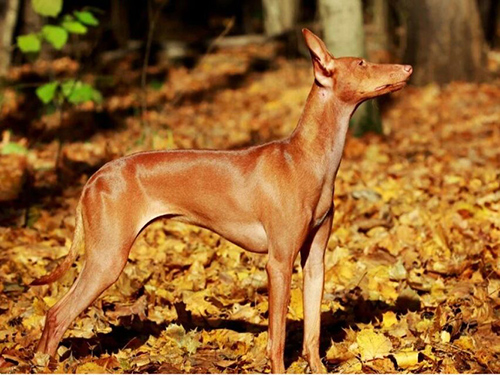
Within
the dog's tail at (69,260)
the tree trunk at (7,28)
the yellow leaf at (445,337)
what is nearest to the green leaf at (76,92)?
the dog's tail at (69,260)

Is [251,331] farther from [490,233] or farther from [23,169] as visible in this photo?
[23,169]

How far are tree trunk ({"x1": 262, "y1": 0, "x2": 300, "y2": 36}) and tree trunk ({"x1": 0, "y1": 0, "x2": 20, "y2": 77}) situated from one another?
22.1 feet

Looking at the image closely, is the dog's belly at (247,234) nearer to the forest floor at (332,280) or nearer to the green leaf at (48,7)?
the forest floor at (332,280)

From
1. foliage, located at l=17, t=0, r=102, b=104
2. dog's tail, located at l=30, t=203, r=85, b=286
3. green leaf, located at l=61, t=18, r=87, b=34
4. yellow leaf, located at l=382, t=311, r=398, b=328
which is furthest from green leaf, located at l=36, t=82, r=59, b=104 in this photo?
yellow leaf, located at l=382, t=311, r=398, b=328

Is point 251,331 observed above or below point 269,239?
below

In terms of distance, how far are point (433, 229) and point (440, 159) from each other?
2.79 m

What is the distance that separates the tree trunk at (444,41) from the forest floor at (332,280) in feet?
10.2

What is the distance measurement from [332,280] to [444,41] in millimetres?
8283

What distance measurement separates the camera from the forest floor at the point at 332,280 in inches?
176

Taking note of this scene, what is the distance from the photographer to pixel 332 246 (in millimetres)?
6254

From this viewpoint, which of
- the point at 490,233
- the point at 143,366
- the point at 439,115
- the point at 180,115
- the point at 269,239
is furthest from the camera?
the point at 180,115

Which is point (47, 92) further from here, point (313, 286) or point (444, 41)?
point (444, 41)

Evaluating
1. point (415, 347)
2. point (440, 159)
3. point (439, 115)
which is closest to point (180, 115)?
point (439, 115)

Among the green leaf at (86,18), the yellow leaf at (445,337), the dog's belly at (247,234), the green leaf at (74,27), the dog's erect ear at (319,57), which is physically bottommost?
the yellow leaf at (445,337)
